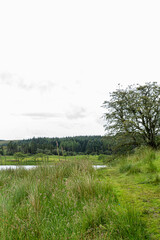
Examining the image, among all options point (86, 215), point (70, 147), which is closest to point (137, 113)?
point (70, 147)

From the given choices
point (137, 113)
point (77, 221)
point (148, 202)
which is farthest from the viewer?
→ point (137, 113)

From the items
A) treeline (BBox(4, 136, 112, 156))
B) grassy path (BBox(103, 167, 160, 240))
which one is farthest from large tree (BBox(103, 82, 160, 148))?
grassy path (BBox(103, 167, 160, 240))

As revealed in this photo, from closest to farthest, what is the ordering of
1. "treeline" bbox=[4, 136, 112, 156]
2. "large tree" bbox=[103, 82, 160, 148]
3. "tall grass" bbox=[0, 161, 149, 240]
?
"tall grass" bbox=[0, 161, 149, 240]
"treeline" bbox=[4, 136, 112, 156]
"large tree" bbox=[103, 82, 160, 148]

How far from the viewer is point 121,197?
135 inches

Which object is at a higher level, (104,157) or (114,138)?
(114,138)

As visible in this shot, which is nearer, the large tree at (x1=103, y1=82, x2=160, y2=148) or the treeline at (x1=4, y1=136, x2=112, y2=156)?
the treeline at (x1=4, y1=136, x2=112, y2=156)

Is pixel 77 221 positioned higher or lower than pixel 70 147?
lower

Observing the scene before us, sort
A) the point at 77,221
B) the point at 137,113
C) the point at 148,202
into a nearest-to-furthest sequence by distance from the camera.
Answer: the point at 77,221, the point at 148,202, the point at 137,113

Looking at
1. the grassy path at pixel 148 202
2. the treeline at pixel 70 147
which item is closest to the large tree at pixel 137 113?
the treeline at pixel 70 147

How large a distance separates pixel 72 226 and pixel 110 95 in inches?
594

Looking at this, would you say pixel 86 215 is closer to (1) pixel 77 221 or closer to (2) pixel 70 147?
(1) pixel 77 221

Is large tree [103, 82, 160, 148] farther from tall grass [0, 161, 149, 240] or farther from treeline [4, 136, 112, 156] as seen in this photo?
tall grass [0, 161, 149, 240]

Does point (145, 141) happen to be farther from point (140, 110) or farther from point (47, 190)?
point (47, 190)

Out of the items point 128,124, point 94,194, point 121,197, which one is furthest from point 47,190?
point 128,124
